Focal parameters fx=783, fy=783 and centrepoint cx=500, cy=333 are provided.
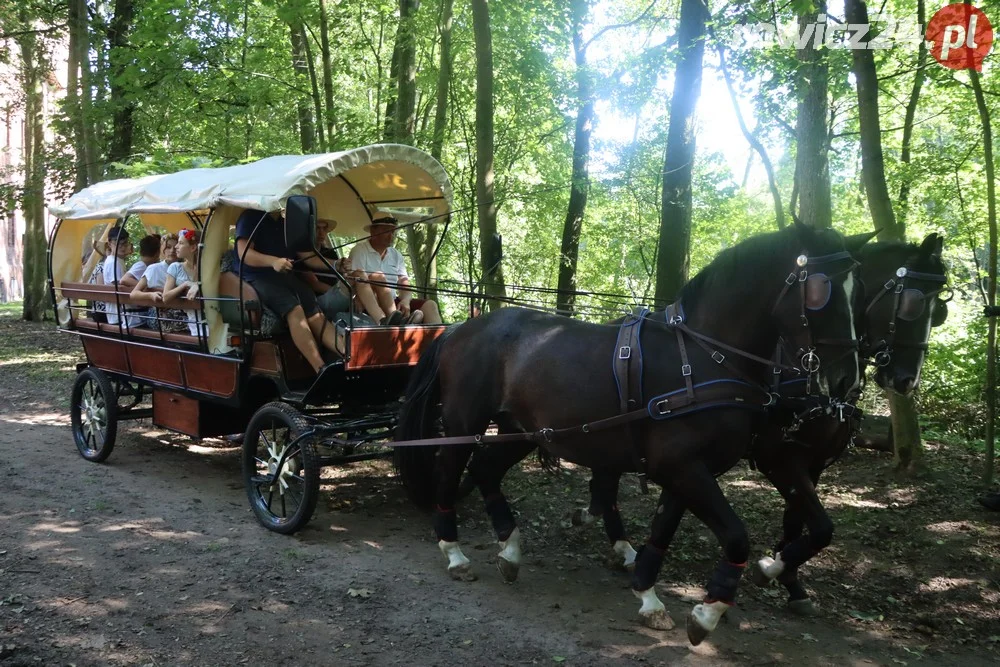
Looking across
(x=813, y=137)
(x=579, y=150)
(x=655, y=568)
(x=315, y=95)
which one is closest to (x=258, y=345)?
(x=655, y=568)

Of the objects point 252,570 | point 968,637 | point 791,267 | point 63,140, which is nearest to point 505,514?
point 252,570

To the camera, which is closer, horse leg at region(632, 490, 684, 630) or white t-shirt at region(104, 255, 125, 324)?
horse leg at region(632, 490, 684, 630)

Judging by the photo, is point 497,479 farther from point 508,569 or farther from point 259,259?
point 259,259

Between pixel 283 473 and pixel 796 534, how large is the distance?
3.64 metres

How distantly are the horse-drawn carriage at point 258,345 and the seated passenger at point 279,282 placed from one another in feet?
0.45

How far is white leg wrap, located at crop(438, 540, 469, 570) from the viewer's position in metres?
5.12

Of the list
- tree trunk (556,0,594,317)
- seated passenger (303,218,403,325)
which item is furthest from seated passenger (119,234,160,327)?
tree trunk (556,0,594,317)

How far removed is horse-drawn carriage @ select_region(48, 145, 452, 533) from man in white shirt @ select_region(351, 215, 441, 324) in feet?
1.29

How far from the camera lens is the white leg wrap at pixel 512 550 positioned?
5041 mm

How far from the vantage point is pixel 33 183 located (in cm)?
1653

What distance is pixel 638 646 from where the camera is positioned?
418cm

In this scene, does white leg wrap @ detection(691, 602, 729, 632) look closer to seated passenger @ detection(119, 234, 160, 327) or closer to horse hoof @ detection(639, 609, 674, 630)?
horse hoof @ detection(639, 609, 674, 630)

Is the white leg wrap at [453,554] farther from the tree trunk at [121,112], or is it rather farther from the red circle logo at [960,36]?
the tree trunk at [121,112]

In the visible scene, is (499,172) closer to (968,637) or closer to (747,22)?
(747,22)
